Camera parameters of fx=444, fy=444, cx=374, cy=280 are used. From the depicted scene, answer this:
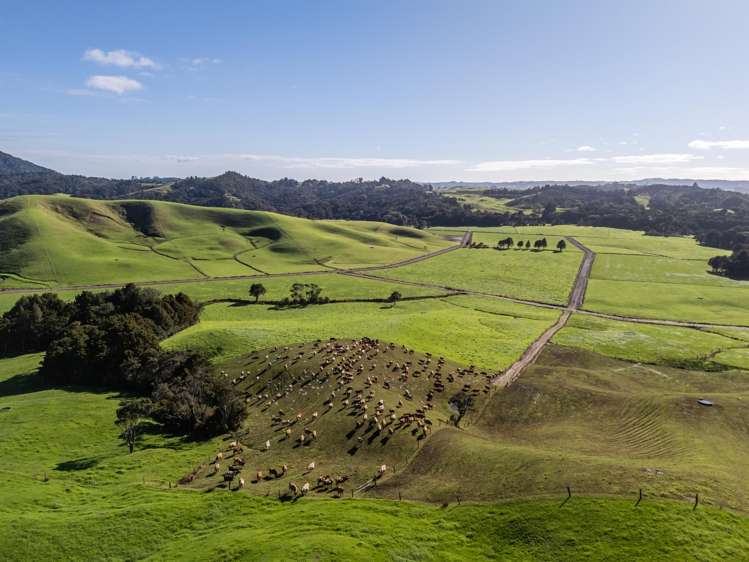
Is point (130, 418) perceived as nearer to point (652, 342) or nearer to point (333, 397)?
point (333, 397)

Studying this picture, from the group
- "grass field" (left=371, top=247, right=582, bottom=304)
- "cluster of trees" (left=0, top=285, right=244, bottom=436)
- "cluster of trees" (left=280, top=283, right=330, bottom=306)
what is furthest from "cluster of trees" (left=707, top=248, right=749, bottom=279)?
"cluster of trees" (left=0, top=285, right=244, bottom=436)

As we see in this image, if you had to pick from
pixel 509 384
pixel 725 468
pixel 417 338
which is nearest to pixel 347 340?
pixel 417 338

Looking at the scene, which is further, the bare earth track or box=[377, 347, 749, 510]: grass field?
the bare earth track

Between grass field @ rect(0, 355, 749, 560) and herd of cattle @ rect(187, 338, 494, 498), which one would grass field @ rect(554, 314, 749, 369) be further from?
grass field @ rect(0, 355, 749, 560)

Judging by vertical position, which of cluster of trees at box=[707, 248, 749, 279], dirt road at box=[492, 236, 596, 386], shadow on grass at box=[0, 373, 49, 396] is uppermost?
cluster of trees at box=[707, 248, 749, 279]

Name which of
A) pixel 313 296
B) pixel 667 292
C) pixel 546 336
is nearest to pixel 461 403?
pixel 546 336
